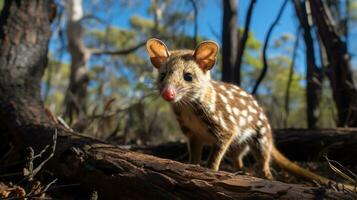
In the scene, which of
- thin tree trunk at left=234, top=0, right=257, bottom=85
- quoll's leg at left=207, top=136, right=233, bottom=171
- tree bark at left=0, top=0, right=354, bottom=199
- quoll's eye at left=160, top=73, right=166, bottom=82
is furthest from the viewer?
thin tree trunk at left=234, top=0, right=257, bottom=85

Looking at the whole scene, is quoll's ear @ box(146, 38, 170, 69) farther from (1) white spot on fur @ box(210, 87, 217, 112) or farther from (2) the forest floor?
(2) the forest floor

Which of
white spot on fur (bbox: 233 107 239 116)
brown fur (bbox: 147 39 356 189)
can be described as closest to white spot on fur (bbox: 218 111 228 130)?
brown fur (bbox: 147 39 356 189)

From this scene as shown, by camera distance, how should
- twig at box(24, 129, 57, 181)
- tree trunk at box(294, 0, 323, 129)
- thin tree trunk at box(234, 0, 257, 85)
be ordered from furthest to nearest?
tree trunk at box(294, 0, 323, 129) < thin tree trunk at box(234, 0, 257, 85) < twig at box(24, 129, 57, 181)

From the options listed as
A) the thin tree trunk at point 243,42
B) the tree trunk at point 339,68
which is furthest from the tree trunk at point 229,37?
the tree trunk at point 339,68

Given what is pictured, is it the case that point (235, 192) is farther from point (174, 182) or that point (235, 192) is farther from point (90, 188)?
point (90, 188)

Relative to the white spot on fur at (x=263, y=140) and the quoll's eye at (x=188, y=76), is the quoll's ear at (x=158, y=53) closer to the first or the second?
the quoll's eye at (x=188, y=76)

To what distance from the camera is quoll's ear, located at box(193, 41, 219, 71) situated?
4548 millimetres

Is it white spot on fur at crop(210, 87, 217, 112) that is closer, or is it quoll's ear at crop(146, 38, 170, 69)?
white spot on fur at crop(210, 87, 217, 112)

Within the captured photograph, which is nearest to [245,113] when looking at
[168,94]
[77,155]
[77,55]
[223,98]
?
[223,98]

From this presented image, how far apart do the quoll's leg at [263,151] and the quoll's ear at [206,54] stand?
1133 mm

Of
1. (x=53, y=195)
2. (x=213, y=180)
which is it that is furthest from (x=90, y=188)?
(x=213, y=180)

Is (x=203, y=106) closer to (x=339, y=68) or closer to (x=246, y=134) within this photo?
(x=246, y=134)

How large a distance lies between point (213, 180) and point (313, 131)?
292cm

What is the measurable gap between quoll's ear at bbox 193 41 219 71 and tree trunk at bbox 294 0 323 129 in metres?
2.30
